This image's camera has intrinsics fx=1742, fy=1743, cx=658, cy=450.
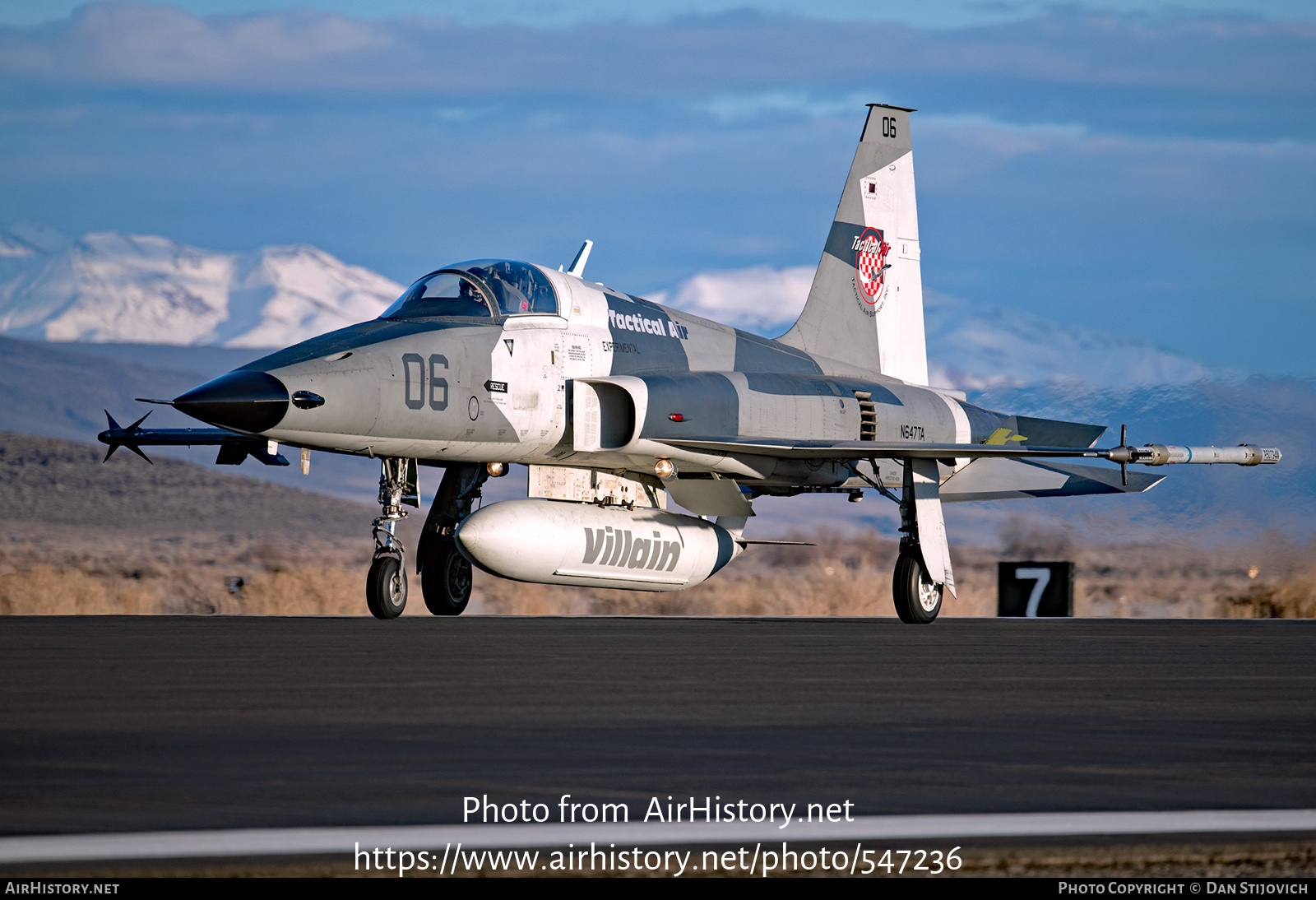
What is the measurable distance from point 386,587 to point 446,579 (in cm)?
175

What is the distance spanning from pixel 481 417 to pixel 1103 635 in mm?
5324

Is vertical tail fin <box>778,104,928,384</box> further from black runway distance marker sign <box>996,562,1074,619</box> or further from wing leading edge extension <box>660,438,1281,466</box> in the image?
wing leading edge extension <box>660,438,1281,466</box>

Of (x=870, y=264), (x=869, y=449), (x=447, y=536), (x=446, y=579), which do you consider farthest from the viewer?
(x=870, y=264)

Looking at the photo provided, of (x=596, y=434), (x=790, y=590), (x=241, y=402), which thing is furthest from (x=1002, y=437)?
(x=241, y=402)

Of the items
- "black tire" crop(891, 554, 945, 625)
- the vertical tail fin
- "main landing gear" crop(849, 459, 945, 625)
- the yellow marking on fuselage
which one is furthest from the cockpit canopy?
the yellow marking on fuselage

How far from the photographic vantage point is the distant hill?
226 ft

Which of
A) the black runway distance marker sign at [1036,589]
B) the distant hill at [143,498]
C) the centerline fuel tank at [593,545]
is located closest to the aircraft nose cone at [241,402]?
the centerline fuel tank at [593,545]

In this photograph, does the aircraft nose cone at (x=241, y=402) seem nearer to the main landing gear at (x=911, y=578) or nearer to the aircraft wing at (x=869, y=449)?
the aircraft wing at (x=869, y=449)

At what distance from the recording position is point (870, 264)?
66.3 feet

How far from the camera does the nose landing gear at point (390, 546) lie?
1455 cm

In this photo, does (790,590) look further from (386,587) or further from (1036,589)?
(386,587)

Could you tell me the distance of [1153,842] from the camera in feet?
13.4

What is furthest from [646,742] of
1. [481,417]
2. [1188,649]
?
[481,417]

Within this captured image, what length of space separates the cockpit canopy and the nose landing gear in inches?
51.6
